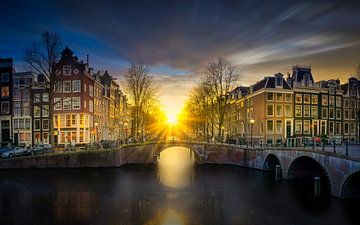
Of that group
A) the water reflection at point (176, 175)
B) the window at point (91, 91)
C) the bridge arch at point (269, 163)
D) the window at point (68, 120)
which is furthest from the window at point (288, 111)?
the window at point (68, 120)

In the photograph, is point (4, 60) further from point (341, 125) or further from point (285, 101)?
point (341, 125)

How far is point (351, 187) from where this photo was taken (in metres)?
22.0

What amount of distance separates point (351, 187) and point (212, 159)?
77.9 feet

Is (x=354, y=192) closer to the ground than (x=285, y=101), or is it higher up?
closer to the ground

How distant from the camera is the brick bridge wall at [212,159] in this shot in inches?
872

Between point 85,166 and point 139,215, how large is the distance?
68.7 ft

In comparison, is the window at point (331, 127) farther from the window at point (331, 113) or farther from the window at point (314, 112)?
the window at point (314, 112)

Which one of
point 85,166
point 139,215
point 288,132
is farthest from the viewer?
point 288,132

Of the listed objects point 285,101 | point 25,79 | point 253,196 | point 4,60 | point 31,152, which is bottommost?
point 253,196

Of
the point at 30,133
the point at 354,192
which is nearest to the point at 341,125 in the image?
the point at 354,192

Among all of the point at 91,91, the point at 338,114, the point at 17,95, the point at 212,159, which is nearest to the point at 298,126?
the point at 338,114

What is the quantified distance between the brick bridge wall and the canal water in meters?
1.65

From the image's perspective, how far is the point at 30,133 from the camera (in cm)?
5294

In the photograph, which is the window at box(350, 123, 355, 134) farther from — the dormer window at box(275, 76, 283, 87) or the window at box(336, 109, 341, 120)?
the dormer window at box(275, 76, 283, 87)
